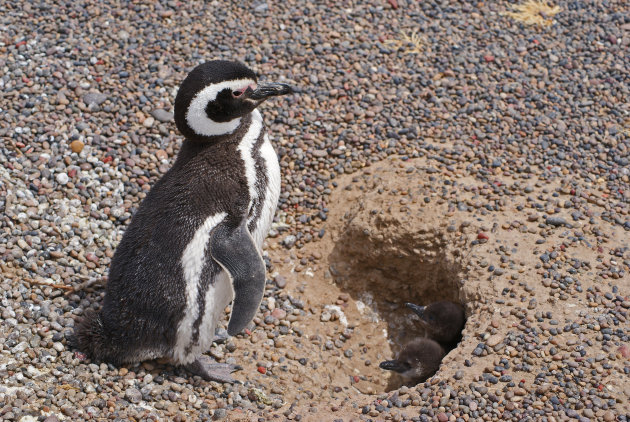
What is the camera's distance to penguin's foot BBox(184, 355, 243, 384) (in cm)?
416

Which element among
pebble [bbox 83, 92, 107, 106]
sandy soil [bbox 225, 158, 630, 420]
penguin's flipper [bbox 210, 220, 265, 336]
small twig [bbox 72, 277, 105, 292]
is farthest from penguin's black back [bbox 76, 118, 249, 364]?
pebble [bbox 83, 92, 107, 106]

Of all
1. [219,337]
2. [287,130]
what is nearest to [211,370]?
[219,337]

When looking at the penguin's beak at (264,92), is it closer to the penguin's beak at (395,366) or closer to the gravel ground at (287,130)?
the gravel ground at (287,130)

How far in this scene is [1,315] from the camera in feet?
13.6

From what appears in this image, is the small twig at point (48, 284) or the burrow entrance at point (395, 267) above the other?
the burrow entrance at point (395, 267)

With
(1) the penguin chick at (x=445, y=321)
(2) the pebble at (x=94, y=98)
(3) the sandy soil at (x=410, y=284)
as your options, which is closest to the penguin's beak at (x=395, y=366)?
(3) the sandy soil at (x=410, y=284)

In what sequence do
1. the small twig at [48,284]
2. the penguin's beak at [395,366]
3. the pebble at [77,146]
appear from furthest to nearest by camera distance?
the pebble at [77,146]
the penguin's beak at [395,366]
the small twig at [48,284]

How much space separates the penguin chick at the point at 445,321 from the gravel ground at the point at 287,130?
0.60 metres

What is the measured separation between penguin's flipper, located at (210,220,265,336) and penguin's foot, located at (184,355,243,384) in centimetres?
47

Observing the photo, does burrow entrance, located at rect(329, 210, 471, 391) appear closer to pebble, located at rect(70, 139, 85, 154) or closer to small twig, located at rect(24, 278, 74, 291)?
small twig, located at rect(24, 278, 74, 291)

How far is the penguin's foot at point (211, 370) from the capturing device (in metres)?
4.16

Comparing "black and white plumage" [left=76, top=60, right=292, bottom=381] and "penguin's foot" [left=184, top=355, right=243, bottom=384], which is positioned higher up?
"black and white plumage" [left=76, top=60, right=292, bottom=381]

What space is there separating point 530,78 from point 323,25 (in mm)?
1808

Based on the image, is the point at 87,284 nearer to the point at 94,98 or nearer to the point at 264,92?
the point at 264,92
